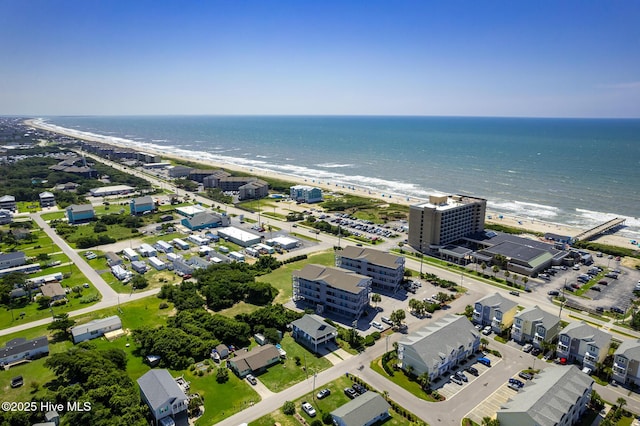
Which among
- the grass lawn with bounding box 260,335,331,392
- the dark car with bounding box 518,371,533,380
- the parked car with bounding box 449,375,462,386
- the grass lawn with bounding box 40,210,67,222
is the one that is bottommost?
the grass lawn with bounding box 260,335,331,392

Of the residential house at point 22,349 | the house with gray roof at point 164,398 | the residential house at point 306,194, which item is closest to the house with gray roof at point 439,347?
the house with gray roof at point 164,398

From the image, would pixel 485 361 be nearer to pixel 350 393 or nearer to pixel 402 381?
pixel 402 381

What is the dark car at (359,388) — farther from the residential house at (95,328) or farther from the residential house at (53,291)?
the residential house at (53,291)

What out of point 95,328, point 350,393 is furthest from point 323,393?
point 95,328

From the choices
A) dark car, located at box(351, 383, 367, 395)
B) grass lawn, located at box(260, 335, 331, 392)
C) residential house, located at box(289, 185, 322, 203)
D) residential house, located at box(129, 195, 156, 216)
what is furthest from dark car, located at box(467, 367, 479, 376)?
residential house, located at box(129, 195, 156, 216)

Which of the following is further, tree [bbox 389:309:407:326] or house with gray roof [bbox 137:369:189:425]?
tree [bbox 389:309:407:326]

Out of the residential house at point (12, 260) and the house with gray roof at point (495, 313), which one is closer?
the house with gray roof at point (495, 313)

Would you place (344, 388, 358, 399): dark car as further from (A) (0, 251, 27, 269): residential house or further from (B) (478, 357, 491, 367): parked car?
(A) (0, 251, 27, 269): residential house
